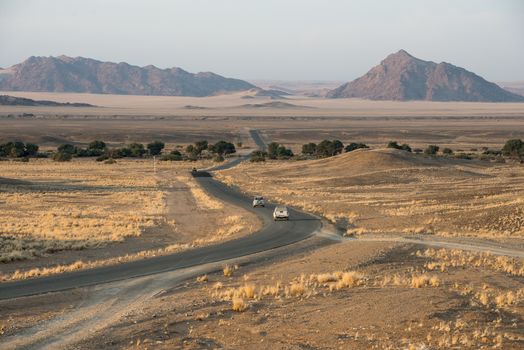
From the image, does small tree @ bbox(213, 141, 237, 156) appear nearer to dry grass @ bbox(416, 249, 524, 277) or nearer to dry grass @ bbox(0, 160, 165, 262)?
dry grass @ bbox(0, 160, 165, 262)

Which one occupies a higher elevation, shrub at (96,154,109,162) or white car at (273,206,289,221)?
white car at (273,206,289,221)

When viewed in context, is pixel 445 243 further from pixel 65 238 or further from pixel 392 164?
pixel 392 164

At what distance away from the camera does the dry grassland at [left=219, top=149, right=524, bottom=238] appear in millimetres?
43375

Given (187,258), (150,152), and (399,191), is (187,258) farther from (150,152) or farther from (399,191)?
(150,152)

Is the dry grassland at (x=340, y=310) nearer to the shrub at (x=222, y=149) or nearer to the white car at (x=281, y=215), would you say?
the white car at (x=281, y=215)

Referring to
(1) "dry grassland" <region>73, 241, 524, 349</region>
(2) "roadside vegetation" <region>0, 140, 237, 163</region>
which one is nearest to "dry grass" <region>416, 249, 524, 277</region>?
(1) "dry grassland" <region>73, 241, 524, 349</region>

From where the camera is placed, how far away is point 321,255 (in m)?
31.3

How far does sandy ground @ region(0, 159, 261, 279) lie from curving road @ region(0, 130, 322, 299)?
1508mm

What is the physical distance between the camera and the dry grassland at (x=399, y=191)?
1708 inches

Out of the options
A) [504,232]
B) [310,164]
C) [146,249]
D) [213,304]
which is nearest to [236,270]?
[213,304]

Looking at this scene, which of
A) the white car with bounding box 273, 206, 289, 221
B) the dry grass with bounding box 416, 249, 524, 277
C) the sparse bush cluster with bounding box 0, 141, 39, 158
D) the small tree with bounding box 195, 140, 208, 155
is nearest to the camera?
the dry grass with bounding box 416, 249, 524, 277

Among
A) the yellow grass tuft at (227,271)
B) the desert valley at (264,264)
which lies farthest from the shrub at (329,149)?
the yellow grass tuft at (227,271)

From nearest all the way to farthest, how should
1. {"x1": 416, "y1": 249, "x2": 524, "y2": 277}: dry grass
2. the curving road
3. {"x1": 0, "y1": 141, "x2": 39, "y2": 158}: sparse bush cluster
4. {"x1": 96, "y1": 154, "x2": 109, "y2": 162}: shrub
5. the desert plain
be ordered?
the desert plain → the curving road → {"x1": 416, "y1": 249, "x2": 524, "y2": 277}: dry grass → {"x1": 96, "y1": 154, "x2": 109, "y2": 162}: shrub → {"x1": 0, "y1": 141, "x2": 39, "y2": 158}: sparse bush cluster

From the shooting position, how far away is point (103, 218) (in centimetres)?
4834
